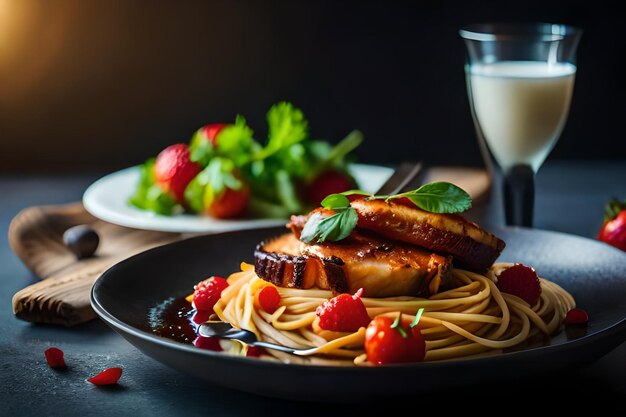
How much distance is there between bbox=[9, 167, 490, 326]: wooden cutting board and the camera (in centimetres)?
340

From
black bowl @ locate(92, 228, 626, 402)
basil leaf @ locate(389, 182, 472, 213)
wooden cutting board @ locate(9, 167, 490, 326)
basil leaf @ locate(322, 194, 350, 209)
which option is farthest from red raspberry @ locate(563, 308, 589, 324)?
wooden cutting board @ locate(9, 167, 490, 326)

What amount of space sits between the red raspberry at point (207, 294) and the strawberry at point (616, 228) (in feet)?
6.56

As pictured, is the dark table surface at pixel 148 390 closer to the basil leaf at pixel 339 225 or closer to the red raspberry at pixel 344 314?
the red raspberry at pixel 344 314

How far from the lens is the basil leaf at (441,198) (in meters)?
2.84

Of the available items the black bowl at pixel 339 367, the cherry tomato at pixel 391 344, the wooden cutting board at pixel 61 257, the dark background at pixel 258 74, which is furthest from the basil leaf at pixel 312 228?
the dark background at pixel 258 74

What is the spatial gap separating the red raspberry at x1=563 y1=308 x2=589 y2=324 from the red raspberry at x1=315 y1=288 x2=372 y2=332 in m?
0.70

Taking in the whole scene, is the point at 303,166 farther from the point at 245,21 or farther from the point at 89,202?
the point at 245,21

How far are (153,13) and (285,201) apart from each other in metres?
2.64

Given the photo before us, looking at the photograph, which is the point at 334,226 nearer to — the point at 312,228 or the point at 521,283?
the point at 312,228

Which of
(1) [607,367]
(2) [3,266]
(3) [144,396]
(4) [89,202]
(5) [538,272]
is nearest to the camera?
(3) [144,396]

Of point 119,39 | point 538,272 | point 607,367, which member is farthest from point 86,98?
point 607,367

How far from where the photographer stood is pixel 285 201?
489 cm

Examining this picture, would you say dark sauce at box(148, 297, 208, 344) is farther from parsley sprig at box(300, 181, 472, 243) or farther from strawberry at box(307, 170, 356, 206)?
strawberry at box(307, 170, 356, 206)

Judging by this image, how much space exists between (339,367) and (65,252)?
252 cm
